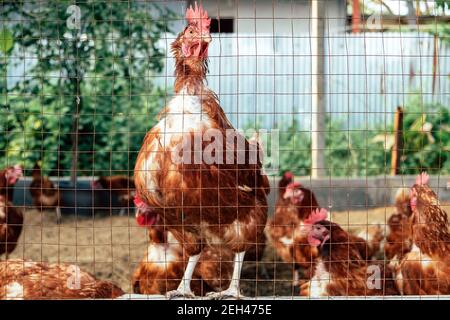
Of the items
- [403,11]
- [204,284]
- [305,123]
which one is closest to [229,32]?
[305,123]

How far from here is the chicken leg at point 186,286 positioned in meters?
4.22

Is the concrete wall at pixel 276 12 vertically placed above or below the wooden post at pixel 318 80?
above

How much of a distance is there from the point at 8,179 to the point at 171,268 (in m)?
1.82

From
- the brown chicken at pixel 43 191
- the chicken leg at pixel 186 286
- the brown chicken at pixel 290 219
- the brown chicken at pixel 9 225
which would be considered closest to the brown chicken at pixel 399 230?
the brown chicken at pixel 290 219

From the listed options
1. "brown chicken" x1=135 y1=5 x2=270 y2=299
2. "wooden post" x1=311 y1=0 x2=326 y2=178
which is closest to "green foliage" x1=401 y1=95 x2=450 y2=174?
"wooden post" x1=311 y1=0 x2=326 y2=178

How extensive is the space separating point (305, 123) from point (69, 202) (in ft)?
9.19

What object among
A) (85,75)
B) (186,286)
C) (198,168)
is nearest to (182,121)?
(198,168)

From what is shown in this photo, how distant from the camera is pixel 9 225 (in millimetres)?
5320

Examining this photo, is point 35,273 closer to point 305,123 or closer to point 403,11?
point 403,11

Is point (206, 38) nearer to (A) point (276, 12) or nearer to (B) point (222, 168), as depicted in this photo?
(B) point (222, 168)

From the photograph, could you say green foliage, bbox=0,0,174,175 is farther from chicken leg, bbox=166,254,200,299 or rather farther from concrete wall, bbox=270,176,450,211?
chicken leg, bbox=166,254,200,299

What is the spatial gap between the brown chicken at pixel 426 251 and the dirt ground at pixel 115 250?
3.72 ft

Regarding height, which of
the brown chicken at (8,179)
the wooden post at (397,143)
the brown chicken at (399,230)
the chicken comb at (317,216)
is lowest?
the brown chicken at (399,230)

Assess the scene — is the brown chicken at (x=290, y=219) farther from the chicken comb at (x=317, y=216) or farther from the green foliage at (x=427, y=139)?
the green foliage at (x=427, y=139)
